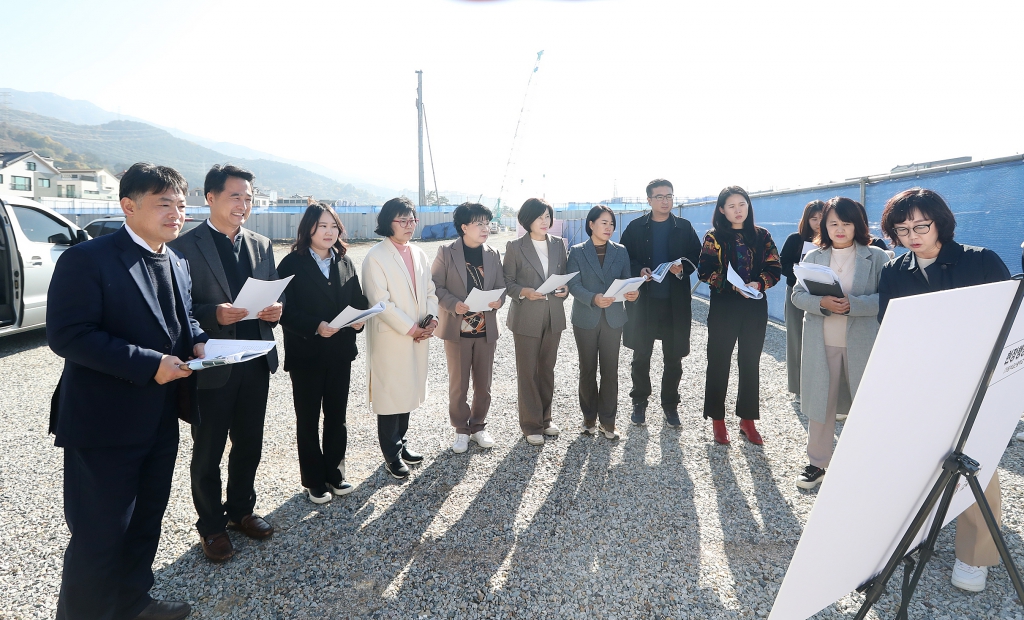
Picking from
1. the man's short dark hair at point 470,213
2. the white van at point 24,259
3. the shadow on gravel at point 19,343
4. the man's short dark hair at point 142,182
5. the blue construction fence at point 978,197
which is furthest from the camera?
the shadow on gravel at point 19,343

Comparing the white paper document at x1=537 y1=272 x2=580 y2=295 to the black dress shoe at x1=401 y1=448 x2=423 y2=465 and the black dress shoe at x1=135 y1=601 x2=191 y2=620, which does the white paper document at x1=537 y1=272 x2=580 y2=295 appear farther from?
the black dress shoe at x1=135 y1=601 x2=191 y2=620

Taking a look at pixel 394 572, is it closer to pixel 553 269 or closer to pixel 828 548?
pixel 828 548

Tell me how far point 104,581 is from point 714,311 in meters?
3.81

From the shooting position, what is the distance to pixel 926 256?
2.42 m

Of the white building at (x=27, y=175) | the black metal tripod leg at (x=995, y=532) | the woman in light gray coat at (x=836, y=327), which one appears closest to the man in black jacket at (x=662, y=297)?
the woman in light gray coat at (x=836, y=327)

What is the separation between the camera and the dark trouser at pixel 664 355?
4.29m

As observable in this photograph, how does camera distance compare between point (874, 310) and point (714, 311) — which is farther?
point (714, 311)

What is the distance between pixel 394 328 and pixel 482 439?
1.19 metres

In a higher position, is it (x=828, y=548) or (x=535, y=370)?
(x=828, y=548)

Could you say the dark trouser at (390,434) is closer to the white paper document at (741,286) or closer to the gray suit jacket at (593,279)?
the gray suit jacket at (593,279)

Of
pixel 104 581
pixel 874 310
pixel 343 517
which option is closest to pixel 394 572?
pixel 343 517

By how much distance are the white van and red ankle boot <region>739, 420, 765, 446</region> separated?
7562 mm

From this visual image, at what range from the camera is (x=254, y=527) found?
9.01 feet

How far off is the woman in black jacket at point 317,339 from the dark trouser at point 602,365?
1790 millimetres
